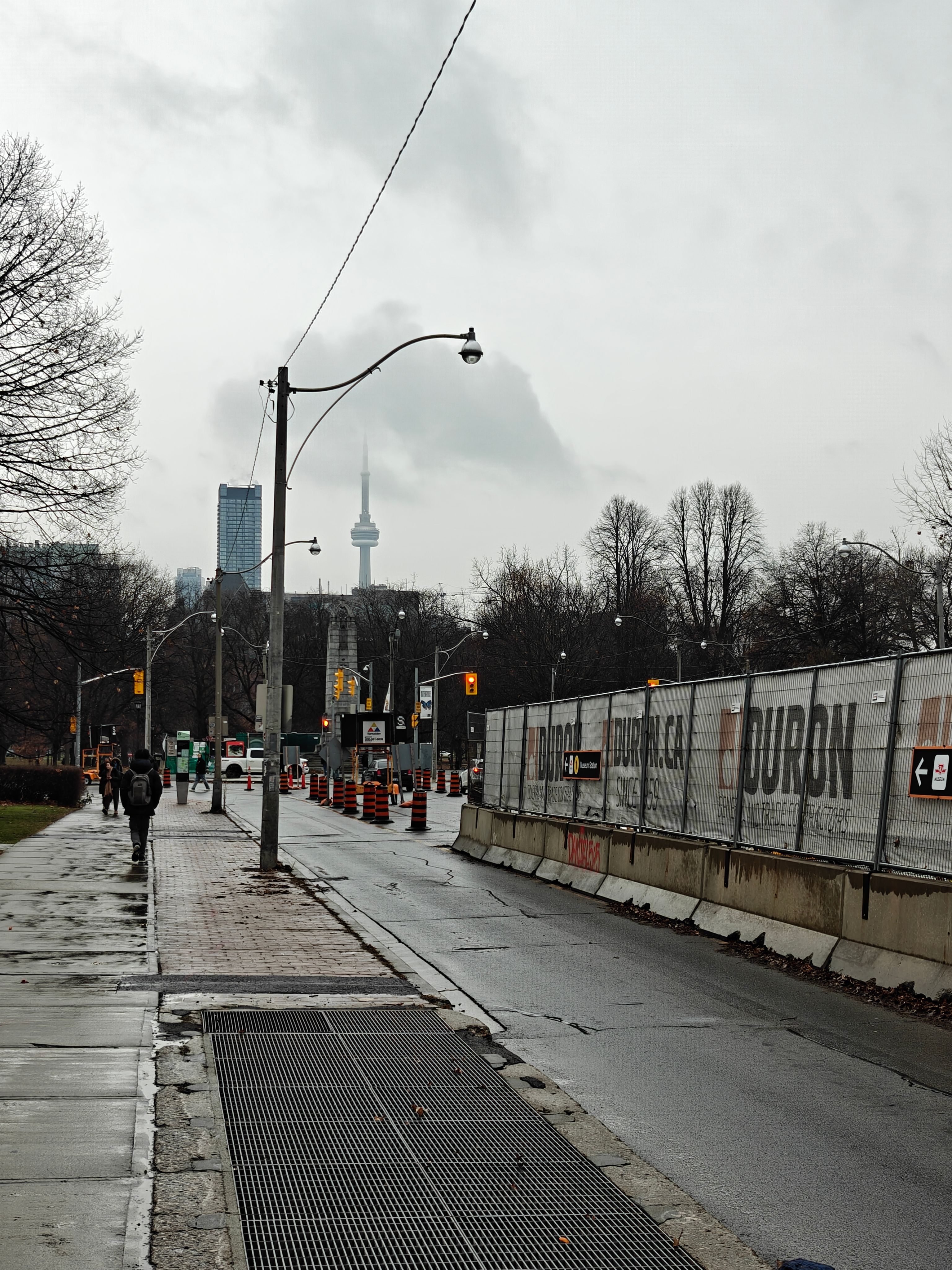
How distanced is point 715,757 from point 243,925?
5.56 meters

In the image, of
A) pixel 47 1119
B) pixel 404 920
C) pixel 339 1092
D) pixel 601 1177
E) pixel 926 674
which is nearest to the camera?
pixel 601 1177

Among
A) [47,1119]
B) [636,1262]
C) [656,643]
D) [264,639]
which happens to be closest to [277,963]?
[47,1119]

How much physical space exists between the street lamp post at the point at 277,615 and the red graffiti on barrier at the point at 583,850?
4327 mm

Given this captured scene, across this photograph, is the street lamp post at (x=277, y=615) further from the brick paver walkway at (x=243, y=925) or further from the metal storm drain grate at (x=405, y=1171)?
the metal storm drain grate at (x=405, y=1171)

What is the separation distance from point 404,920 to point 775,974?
4985 mm

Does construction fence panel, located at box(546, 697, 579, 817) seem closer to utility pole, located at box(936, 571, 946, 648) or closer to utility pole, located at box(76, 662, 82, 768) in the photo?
utility pole, located at box(936, 571, 946, 648)

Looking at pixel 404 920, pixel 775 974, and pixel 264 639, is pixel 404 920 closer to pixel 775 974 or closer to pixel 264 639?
pixel 775 974

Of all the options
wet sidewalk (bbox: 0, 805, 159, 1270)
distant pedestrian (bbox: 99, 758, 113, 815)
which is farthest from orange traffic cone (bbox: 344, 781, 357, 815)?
wet sidewalk (bbox: 0, 805, 159, 1270)

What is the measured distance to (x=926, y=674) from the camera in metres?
10.2

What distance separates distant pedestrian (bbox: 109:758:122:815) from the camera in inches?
1390

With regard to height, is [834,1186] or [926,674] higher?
[926,674]

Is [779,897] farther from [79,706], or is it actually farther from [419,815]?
[79,706]

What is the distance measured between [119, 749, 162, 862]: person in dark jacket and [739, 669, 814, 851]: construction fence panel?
10146 mm

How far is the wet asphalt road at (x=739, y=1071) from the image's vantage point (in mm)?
5004
